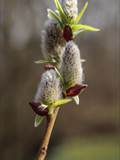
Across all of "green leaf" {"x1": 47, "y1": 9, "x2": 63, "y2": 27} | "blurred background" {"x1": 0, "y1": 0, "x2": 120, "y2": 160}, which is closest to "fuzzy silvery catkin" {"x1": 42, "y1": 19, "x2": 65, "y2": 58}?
"green leaf" {"x1": 47, "y1": 9, "x2": 63, "y2": 27}

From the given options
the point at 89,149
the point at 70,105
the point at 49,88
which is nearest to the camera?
the point at 49,88

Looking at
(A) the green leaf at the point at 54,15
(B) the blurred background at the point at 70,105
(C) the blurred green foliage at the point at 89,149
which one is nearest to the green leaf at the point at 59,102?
(A) the green leaf at the point at 54,15

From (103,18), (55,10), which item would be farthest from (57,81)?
(103,18)

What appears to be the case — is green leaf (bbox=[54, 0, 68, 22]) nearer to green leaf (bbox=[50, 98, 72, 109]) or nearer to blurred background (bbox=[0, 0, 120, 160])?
green leaf (bbox=[50, 98, 72, 109])

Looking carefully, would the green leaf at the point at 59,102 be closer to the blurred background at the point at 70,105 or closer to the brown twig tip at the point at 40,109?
the brown twig tip at the point at 40,109

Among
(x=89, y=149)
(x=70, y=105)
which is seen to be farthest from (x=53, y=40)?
(x=89, y=149)

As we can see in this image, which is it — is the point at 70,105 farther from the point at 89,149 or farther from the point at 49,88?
the point at 49,88
